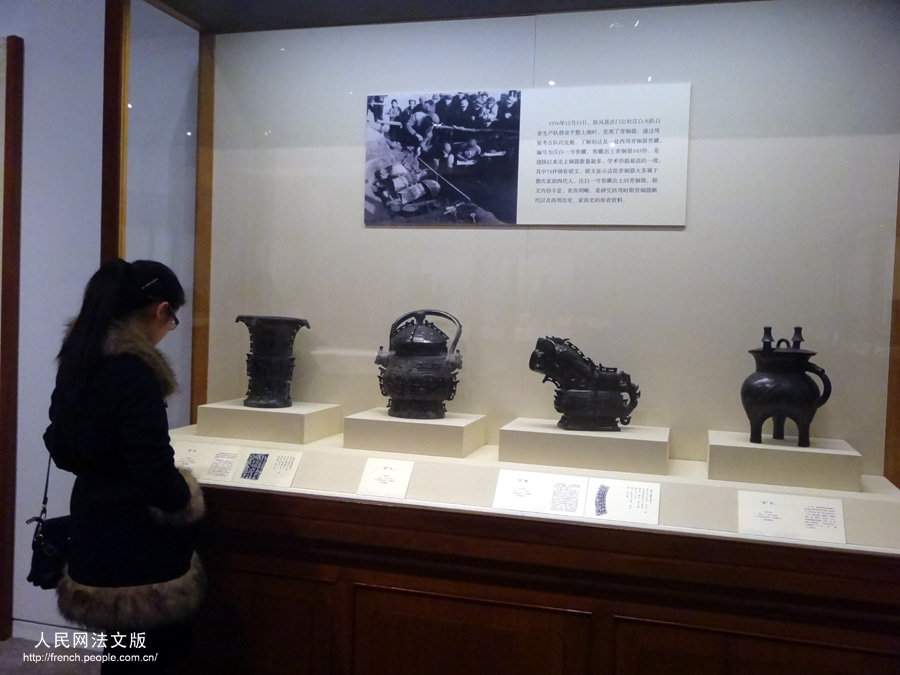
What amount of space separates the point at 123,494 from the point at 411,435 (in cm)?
106

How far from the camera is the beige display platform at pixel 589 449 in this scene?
262cm

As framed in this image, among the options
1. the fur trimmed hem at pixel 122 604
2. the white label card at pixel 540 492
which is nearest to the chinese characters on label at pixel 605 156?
A: the white label card at pixel 540 492

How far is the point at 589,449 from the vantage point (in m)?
2.67

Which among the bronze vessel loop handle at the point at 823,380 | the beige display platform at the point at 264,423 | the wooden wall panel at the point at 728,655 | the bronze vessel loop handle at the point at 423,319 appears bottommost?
the wooden wall panel at the point at 728,655

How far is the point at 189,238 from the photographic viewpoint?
11.3ft

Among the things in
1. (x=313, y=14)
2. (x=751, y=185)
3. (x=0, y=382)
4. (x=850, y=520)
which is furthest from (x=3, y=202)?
(x=850, y=520)

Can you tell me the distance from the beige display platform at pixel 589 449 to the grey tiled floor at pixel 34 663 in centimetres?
209

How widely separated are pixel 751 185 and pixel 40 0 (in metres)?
3.16

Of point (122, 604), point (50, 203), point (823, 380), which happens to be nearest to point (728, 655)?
point (823, 380)

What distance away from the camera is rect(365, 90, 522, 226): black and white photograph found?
3.14m

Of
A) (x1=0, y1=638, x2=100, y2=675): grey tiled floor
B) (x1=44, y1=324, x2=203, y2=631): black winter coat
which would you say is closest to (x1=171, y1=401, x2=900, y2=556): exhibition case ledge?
(x1=44, y1=324, x2=203, y2=631): black winter coat

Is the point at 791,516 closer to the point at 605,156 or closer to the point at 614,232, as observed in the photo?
the point at 614,232

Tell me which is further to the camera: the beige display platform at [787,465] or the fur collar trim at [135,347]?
the beige display platform at [787,465]

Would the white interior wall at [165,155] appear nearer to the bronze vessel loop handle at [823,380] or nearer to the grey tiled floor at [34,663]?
the grey tiled floor at [34,663]
